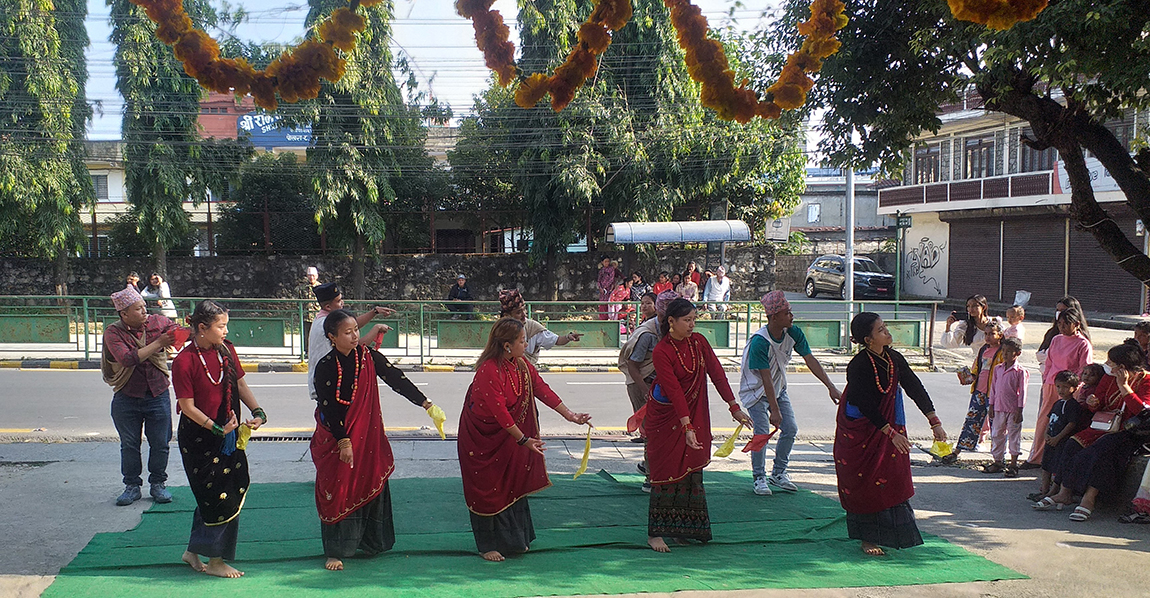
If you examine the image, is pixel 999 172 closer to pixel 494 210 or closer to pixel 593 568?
pixel 494 210

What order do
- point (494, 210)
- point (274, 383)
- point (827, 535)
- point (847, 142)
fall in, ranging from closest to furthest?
point (827, 535)
point (847, 142)
point (274, 383)
point (494, 210)

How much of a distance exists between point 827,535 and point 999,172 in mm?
26318

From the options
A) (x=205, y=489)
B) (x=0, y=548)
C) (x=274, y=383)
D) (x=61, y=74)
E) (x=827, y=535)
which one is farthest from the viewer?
(x=61, y=74)

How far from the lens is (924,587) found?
5.21m

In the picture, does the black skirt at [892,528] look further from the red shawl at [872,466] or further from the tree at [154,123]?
the tree at [154,123]

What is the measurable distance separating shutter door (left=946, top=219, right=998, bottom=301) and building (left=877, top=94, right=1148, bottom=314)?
0.04 metres

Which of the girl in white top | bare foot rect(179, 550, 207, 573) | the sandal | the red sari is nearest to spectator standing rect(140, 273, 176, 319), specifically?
bare foot rect(179, 550, 207, 573)

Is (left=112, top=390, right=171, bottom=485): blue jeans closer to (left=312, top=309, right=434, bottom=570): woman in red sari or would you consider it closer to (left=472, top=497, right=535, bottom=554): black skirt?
(left=312, top=309, right=434, bottom=570): woman in red sari

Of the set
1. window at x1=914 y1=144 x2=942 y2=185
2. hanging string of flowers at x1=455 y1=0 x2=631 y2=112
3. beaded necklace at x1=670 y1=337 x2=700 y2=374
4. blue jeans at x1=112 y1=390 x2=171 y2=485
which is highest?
window at x1=914 y1=144 x2=942 y2=185

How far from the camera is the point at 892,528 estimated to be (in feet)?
18.7

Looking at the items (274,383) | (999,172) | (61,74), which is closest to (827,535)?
(274,383)

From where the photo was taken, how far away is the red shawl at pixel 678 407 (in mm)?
5844

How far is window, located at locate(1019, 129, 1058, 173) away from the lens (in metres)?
26.4

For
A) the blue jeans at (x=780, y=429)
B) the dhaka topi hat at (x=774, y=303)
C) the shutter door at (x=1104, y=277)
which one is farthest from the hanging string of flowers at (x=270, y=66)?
the shutter door at (x=1104, y=277)
